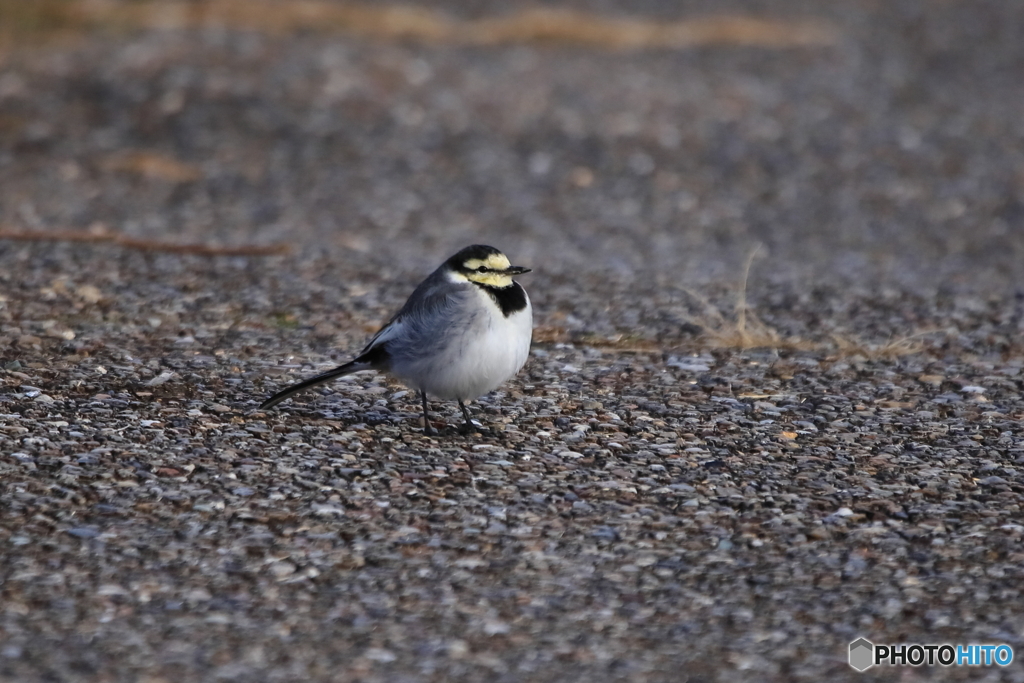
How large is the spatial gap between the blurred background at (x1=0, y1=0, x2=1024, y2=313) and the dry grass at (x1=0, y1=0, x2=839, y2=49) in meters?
0.04

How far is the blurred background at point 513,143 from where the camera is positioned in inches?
416

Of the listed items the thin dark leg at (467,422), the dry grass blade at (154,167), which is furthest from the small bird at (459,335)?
the dry grass blade at (154,167)

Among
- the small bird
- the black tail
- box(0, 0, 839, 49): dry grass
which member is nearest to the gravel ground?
Result: the black tail

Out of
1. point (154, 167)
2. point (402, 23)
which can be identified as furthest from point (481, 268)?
point (402, 23)

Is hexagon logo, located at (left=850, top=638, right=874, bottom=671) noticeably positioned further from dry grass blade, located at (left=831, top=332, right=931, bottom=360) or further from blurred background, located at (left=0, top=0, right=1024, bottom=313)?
blurred background, located at (left=0, top=0, right=1024, bottom=313)

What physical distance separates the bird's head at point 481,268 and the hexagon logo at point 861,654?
239 centimetres

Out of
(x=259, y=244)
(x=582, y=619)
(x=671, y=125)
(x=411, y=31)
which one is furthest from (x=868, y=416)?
(x=411, y=31)

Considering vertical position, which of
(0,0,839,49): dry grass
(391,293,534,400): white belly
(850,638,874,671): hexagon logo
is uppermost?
(0,0,839,49): dry grass

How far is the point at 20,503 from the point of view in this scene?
4.89 meters

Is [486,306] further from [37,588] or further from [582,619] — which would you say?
[37,588]

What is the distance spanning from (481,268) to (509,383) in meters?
1.18

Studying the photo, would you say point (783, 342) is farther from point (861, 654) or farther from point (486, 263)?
point (861, 654)

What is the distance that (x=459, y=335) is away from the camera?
5.70 meters

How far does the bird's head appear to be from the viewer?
19.2ft
